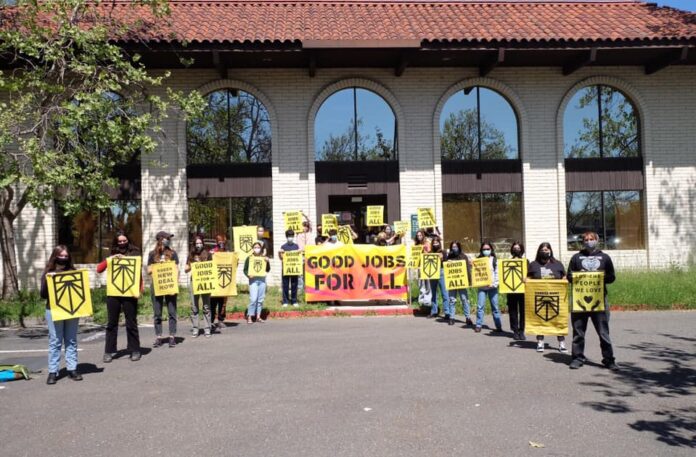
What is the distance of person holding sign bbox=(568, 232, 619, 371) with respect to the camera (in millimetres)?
7430

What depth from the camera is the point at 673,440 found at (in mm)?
4863

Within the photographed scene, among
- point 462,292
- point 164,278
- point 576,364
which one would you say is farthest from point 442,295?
→ point 164,278

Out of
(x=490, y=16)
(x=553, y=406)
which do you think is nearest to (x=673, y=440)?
(x=553, y=406)

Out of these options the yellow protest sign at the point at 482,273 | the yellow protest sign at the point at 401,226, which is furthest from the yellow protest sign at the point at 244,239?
the yellow protest sign at the point at 482,273

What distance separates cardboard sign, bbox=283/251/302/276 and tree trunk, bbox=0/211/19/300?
668cm

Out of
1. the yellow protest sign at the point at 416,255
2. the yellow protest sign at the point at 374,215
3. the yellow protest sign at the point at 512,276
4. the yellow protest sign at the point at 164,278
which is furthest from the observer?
the yellow protest sign at the point at 374,215

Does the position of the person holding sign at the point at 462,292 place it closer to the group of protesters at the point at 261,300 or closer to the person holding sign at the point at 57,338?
the group of protesters at the point at 261,300

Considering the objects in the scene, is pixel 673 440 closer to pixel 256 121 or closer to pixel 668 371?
pixel 668 371

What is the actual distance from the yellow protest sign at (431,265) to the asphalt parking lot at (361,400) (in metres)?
2.33

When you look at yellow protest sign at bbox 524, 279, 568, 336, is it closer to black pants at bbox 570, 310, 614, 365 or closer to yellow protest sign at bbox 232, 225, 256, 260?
black pants at bbox 570, 310, 614, 365

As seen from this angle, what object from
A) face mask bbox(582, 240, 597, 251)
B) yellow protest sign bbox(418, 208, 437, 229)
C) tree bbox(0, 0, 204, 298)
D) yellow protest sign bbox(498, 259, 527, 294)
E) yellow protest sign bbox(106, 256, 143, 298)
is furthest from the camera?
yellow protest sign bbox(418, 208, 437, 229)

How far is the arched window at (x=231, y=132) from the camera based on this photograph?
52.4 feet

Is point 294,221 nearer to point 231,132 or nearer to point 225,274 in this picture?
point 231,132

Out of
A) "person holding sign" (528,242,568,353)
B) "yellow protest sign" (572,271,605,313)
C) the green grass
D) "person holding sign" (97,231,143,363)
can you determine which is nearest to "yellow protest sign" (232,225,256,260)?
the green grass
